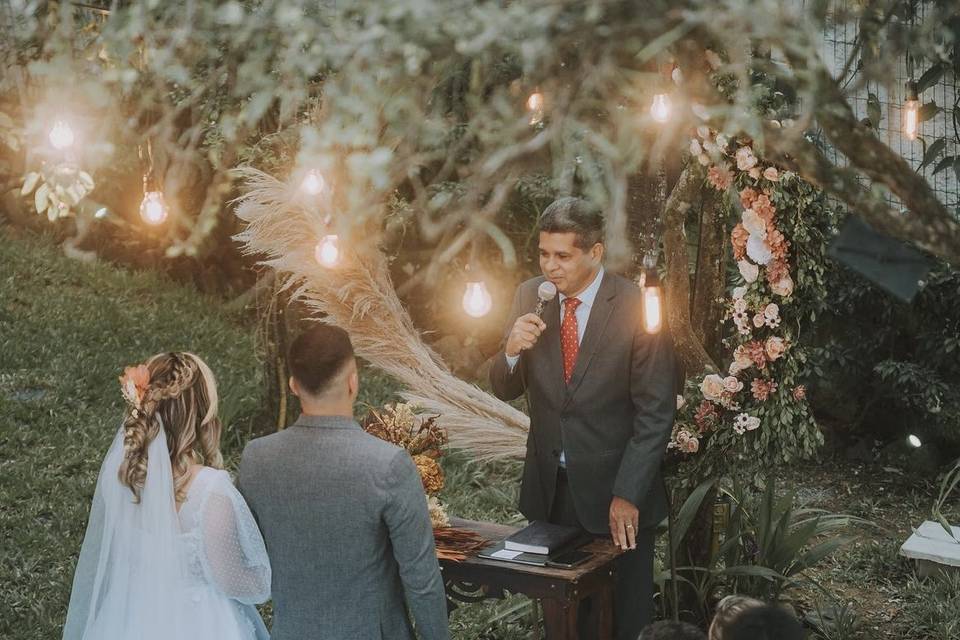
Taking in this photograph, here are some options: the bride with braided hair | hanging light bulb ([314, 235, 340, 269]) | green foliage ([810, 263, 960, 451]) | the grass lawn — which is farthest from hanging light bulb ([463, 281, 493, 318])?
green foliage ([810, 263, 960, 451])

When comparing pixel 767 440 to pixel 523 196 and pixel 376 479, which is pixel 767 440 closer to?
pixel 376 479

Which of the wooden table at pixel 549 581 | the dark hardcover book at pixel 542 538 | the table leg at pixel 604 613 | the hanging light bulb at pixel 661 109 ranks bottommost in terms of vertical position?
the table leg at pixel 604 613

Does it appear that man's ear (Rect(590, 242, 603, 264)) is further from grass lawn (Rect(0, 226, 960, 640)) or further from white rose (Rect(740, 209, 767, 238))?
grass lawn (Rect(0, 226, 960, 640))

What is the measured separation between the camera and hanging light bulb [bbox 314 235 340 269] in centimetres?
493

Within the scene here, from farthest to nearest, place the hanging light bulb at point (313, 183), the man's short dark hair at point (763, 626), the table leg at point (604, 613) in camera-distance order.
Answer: the hanging light bulb at point (313, 183), the table leg at point (604, 613), the man's short dark hair at point (763, 626)

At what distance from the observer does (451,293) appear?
959 cm

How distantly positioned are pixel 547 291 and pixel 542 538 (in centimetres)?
82

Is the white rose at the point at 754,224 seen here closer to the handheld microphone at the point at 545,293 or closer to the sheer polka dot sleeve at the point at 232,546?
the handheld microphone at the point at 545,293

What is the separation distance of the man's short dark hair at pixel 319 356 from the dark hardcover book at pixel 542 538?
1.04m

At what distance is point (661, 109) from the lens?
4.54 m

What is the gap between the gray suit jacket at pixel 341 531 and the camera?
299 centimetres

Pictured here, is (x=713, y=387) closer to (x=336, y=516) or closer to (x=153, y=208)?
(x=336, y=516)

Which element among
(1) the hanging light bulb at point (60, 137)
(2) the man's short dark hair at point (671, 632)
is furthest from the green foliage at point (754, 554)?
(1) the hanging light bulb at point (60, 137)

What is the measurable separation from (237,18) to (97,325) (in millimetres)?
4335
